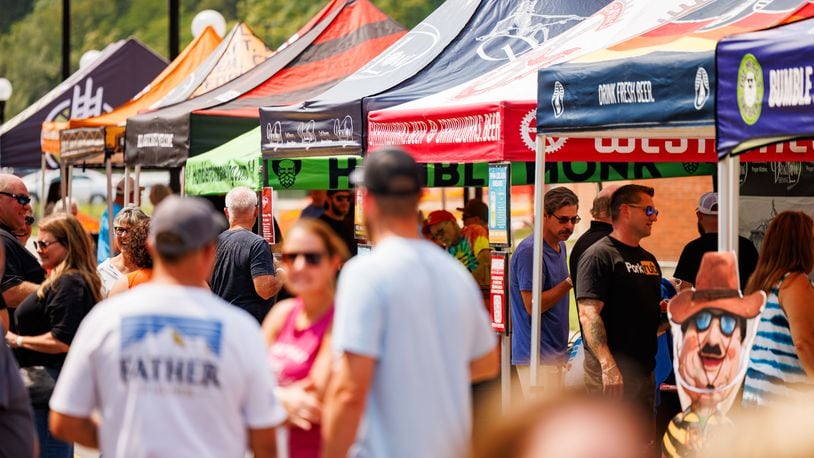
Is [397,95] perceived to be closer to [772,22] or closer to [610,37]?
[610,37]

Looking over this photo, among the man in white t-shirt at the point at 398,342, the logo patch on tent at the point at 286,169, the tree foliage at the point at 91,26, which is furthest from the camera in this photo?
the tree foliage at the point at 91,26

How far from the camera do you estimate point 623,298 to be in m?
7.44

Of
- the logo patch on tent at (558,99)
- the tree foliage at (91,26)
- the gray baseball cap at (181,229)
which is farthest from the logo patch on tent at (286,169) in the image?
the tree foliage at (91,26)

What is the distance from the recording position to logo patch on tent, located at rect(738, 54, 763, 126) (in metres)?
5.40

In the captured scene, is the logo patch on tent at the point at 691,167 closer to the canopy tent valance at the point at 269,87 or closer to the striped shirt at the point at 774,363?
the canopy tent valance at the point at 269,87

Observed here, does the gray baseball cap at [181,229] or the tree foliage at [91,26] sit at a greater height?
the tree foliage at [91,26]

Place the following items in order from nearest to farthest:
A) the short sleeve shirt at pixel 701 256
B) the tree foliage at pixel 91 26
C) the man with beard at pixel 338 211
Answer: the short sleeve shirt at pixel 701 256 < the man with beard at pixel 338 211 < the tree foliage at pixel 91 26

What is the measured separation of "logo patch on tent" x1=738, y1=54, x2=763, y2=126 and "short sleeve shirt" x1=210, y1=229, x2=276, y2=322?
373 centimetres

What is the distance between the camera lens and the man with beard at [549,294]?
8.30 m

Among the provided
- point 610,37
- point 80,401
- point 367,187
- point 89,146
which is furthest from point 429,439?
point 89,146

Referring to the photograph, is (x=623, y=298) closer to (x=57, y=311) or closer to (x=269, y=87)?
(x=57, y=311)

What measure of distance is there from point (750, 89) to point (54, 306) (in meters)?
3.15

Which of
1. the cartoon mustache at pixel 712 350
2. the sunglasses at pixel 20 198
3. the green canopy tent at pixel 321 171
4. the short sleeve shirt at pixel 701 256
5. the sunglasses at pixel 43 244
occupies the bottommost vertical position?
the cartoon mustache at pixel 712 350

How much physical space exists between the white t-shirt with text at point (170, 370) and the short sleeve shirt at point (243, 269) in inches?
176
